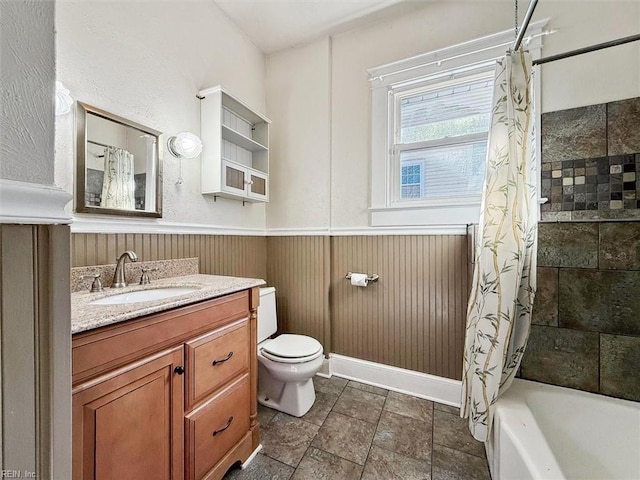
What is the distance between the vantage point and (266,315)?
1.99 meters

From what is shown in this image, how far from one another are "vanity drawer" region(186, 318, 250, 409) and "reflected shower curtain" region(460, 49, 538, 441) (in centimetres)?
110

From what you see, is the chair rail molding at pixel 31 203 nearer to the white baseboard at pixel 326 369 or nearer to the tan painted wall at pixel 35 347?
the tan painted wall at pixel 35 347

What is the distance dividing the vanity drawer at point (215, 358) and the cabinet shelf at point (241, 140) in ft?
4.23

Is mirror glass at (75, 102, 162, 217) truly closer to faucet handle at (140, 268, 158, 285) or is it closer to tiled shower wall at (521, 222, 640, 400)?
faucet handle at (140, 268, 158, 285)

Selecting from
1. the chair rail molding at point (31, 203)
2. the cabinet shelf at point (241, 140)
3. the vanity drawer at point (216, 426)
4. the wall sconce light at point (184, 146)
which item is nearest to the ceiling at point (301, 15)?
the cabinet shelf at point (241, 140)

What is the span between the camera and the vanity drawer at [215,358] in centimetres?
105

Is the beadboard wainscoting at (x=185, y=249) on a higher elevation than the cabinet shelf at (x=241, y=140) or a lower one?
lower

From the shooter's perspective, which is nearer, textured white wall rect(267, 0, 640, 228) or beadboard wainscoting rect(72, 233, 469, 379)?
textured white wall rect(267, 0, 640, 228)

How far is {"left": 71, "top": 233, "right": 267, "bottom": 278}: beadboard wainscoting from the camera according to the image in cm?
124

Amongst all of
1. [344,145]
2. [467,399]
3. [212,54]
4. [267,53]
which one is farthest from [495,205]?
[267,53]

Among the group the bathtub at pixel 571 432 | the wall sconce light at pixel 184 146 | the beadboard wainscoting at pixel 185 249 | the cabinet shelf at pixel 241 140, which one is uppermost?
the cabinet shelf at pixel 241 140

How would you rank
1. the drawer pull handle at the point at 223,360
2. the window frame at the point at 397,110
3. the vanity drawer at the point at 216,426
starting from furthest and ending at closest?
the window frame at the point at 397,110 < the drawer pull handle at the point at 223,360 < the vanity drawer at the point at 216,426

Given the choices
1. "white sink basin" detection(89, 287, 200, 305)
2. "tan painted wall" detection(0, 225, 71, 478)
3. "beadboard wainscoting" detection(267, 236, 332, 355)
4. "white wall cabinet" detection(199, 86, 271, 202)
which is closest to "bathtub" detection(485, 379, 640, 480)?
"beadboard wainscoting" detection(267, 236, 332, 355)

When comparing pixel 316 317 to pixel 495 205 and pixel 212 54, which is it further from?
pixel 212 54
